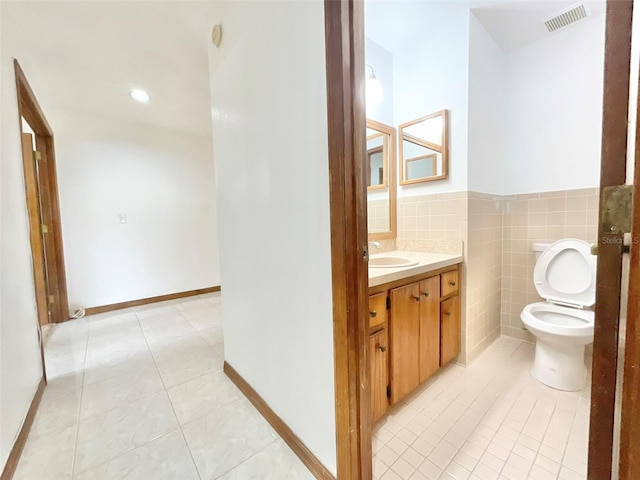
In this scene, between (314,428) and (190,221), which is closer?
(314,428)

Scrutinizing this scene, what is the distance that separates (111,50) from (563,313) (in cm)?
362

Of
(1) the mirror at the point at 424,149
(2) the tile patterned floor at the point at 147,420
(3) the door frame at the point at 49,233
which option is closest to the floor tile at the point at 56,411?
(2) the tile patterned floor at the point at 147,420

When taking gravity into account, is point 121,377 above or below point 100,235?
below

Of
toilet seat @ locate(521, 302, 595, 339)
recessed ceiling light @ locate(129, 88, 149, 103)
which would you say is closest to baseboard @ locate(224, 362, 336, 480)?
toilet seat @ locate(521, 302, 595, 339)

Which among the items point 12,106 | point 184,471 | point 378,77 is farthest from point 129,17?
point 184,471

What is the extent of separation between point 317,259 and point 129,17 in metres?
1.94

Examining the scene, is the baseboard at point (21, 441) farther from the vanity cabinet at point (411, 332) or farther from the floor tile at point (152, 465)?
the vanity cabinet at point (411, 332)

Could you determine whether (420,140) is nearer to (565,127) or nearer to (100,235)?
(565,127)

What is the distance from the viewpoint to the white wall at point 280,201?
0.93 meters

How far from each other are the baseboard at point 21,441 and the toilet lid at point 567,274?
3009 mm

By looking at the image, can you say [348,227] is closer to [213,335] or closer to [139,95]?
[213,335]

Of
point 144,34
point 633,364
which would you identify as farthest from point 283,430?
point 144,34

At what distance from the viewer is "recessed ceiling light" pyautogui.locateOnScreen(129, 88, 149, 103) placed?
2.42 meters

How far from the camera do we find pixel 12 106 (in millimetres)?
1482
